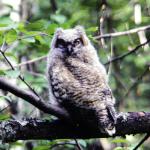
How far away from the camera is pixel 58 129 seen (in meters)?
3.39

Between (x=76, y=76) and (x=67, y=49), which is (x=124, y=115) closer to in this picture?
(x=76, y=76)

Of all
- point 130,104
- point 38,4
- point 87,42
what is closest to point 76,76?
point 87,42

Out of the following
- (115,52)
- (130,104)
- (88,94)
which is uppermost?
(88,94)

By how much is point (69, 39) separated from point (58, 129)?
1.21 m

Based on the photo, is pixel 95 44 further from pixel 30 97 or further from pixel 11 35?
pixel 30 97

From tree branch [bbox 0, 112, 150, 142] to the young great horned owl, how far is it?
0.27 feet

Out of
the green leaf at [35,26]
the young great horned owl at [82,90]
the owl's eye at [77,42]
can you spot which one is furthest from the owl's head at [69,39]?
the green leaf at [35,26]

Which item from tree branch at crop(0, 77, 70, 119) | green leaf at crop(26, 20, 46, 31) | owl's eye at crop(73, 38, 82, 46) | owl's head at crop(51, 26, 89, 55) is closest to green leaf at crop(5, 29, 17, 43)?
green leaf at crop(26, 20, 46, 31)

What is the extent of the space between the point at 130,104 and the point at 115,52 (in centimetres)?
100

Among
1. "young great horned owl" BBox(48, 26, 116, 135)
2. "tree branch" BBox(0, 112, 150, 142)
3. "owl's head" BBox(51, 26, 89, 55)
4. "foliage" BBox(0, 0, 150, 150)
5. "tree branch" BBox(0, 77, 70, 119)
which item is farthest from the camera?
"foliage" BBox(0, 0, 150, 150)

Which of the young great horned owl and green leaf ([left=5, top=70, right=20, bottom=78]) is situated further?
the young great horned owl

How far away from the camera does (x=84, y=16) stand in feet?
25.0

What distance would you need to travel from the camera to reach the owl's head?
13.9ft

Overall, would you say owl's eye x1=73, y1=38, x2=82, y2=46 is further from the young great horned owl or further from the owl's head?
the young great horned owl
